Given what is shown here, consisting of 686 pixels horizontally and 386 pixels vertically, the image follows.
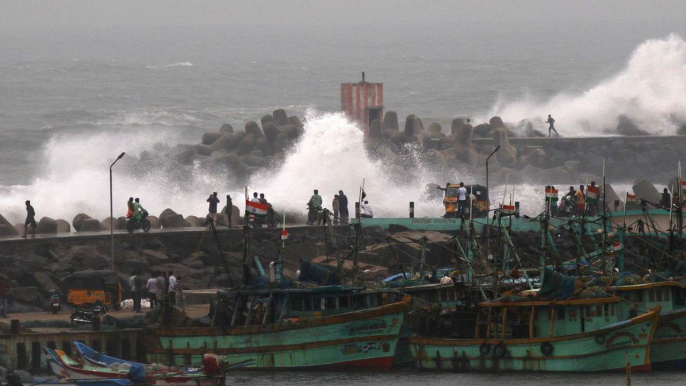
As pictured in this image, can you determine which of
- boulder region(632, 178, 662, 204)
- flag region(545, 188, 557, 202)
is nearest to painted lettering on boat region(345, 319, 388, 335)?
flag region(545, 188, 557, 202)

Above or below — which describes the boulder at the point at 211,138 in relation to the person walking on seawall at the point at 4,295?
above

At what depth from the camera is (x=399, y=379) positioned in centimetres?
3928

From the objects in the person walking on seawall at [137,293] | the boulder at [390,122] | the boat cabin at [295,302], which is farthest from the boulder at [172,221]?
the boulder at [390,122]

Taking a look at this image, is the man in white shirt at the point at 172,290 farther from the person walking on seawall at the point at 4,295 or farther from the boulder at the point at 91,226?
the boulder at the point at 91,226

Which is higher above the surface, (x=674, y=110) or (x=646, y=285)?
(x=674, y=110)

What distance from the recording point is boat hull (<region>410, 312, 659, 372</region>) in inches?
1523

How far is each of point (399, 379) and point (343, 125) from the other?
3394cm

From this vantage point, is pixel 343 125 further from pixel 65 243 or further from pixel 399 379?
pixel 399 379

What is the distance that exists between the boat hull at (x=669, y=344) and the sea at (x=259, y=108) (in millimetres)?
20594

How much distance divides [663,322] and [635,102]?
4569cm

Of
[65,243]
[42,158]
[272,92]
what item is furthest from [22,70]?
[65,243]

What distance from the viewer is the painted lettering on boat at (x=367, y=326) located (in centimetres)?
4016

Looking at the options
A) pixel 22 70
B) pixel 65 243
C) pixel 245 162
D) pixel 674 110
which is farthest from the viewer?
pixel 22 70

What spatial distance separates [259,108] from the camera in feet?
414
